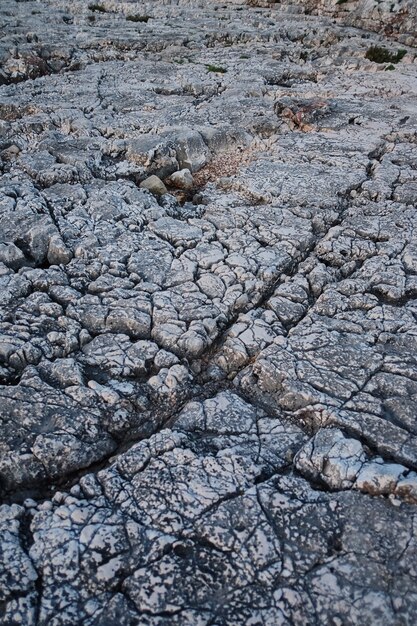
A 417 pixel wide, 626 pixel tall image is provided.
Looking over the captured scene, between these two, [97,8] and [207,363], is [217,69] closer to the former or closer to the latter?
[97,8]

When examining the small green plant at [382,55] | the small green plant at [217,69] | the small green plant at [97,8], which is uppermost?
the small green plant at [97,8]

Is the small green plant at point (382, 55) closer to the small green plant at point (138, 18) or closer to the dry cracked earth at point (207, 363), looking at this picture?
the dry cracked earth at point (207, 363)

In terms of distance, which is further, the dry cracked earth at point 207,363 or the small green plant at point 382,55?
the small green plant at point 382,55

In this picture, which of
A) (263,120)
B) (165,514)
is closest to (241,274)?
(165,514)

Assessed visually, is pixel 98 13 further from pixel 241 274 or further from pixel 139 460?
pixel 139 460

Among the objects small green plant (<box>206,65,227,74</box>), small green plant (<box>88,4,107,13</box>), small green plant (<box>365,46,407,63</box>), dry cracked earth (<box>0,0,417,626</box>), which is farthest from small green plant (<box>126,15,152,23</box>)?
dry cracked earth (<box>0,0,417,626</box>)

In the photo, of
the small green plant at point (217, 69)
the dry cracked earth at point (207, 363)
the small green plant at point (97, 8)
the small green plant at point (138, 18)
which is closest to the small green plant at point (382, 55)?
the small green plant at point (217, 69)

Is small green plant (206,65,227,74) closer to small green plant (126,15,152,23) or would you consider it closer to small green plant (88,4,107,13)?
small green plant (126,15,152,23)
